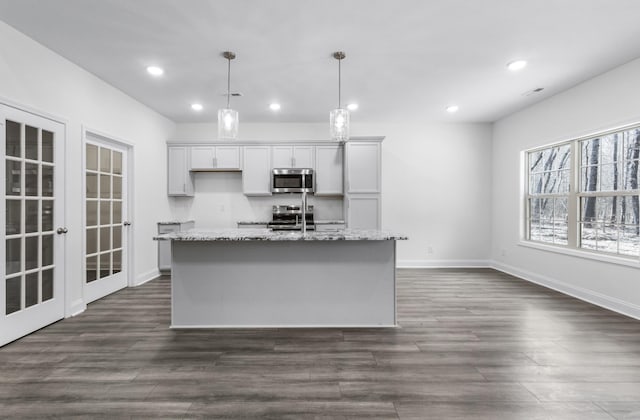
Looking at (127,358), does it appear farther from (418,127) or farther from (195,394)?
(418,127)

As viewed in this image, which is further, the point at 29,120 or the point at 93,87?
the point at 93,87

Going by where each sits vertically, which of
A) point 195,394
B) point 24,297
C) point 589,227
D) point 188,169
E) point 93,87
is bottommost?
point 195,394

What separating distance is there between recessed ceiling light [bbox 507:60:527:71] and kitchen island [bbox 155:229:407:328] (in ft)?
7.32

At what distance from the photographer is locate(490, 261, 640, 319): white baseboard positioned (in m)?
3.29

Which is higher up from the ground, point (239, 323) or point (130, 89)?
point (130, 89)

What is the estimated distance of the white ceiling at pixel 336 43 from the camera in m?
2.41

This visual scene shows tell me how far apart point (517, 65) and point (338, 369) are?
3.38m

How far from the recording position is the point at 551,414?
1751 millimetres

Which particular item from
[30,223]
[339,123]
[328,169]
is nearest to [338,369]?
[339,123]

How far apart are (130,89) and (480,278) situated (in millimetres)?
5480

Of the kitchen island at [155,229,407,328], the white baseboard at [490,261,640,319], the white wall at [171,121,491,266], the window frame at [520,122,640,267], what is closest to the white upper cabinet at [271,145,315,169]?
the white wall at [171,121,491,266]

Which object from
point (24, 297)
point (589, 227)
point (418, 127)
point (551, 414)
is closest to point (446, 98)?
point (418, 127)

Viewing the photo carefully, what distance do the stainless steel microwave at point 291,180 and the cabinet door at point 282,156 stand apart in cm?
10

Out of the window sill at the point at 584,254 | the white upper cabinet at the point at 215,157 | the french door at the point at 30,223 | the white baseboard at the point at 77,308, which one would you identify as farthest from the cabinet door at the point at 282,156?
the window sill at the point at 584,254
